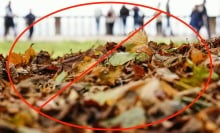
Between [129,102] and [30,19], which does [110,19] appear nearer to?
[30,19]

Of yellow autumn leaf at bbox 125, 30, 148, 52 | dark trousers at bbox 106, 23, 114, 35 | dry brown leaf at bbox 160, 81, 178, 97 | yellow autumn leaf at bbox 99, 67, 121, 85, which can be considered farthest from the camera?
dark trousers at bbox 106, 23, 114, 35

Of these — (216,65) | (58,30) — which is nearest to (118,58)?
(216,65)

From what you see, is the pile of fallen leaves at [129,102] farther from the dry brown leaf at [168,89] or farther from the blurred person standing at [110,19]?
the blurred person standing at [110,19]

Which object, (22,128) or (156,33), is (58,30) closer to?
(156,33)

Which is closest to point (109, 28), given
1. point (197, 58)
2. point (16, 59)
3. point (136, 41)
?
point (16, 59)

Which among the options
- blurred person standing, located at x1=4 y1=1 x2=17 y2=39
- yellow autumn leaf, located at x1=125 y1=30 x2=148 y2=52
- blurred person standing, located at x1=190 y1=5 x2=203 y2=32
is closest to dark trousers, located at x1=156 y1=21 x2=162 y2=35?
blurred person standing, located at x1=190 y1=5 x2=203 y2=32

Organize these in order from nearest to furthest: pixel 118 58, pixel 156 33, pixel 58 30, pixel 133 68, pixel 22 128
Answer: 1. pixel 22 128
2. pixel 133 68
3. pixel 118 58
4. pixel 156 33
5. pixel 58 30

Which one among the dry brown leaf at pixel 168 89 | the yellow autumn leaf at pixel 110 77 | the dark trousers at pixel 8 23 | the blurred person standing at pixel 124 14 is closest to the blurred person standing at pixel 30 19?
the dark trousers at pixel 8 23

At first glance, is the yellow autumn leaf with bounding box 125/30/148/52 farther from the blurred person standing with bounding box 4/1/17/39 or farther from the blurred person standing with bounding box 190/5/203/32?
the blurred person standing with bounding box 4/1/17/39

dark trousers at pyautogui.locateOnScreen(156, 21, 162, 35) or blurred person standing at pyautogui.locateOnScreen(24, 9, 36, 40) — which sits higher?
blurred person standing at pyautogui.locateOnScreen(24, 9, 36, 40)
